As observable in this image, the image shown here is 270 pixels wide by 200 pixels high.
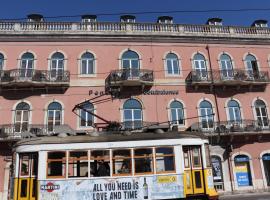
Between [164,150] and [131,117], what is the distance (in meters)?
10.3

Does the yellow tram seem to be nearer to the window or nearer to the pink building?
the pink building

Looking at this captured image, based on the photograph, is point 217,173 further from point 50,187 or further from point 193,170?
point 50,187

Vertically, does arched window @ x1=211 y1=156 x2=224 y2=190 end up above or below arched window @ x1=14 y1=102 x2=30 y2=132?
below

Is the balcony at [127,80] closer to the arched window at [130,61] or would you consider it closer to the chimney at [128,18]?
the arched window at [130,61]

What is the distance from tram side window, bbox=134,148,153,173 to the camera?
1078cm

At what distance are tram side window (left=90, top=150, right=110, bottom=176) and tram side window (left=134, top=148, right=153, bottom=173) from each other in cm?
101

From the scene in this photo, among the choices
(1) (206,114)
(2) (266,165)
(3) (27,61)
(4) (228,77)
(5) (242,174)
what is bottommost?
(5) (242,174)

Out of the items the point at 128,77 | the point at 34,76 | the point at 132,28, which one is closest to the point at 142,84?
the point at 128,77

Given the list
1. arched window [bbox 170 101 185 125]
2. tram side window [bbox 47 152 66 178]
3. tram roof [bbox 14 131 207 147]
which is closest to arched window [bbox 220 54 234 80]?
arched window [bbox 170 101 185 125]

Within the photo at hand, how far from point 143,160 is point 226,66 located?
1519 centimetres

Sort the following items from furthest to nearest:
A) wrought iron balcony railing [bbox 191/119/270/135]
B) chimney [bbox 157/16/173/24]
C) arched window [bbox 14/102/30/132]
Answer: chimney [bbox 157/16/173/24], wrought iron balcony railing [bbox 191/119/270/135], arched window [bbox 14/102/30/132]

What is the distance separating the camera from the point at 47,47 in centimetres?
2211

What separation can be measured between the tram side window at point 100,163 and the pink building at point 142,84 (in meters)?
9.54

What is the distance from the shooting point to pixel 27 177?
10531 mm
